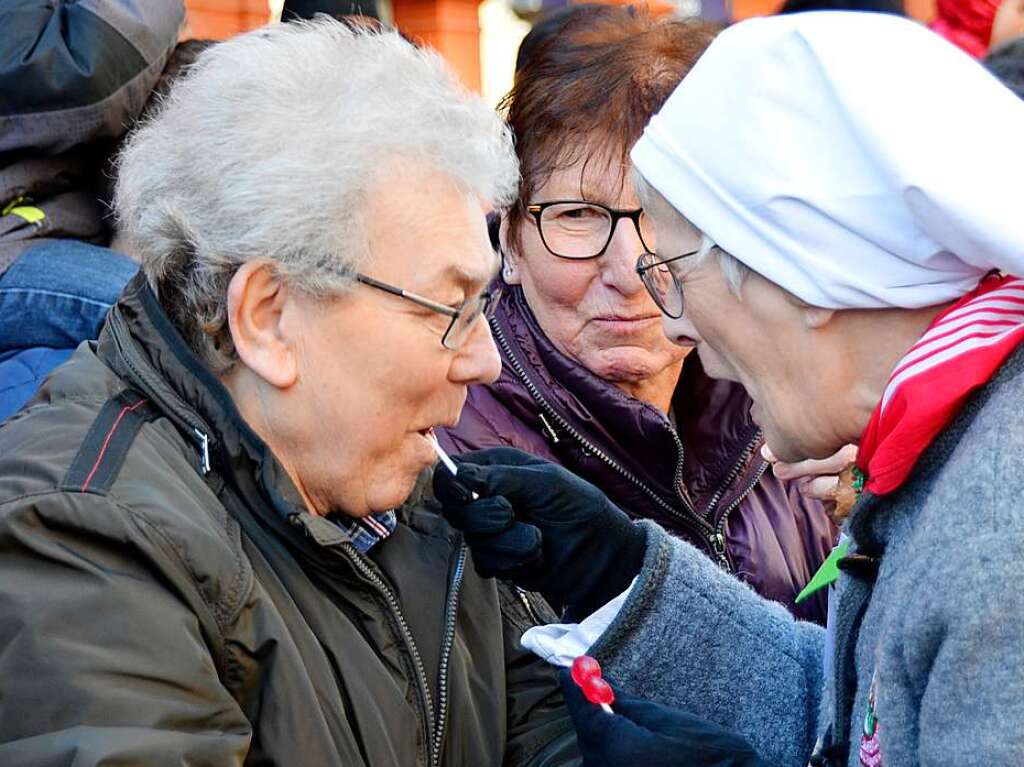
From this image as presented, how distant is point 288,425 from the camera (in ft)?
6.40

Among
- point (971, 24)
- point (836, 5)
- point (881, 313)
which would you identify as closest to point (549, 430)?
point (881, 313)

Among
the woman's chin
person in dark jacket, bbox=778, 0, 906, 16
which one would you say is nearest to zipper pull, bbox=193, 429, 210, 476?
the woman's chin

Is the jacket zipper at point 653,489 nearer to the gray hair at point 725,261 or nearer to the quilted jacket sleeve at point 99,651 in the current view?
the gray hair at point 725,261

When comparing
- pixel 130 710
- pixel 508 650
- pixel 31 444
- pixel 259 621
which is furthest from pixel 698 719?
pixel 31 444

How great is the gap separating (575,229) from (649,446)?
463 mm

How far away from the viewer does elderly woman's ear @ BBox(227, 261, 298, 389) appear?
6.17ft

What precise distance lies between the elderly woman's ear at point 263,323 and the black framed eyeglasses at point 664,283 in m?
0.54

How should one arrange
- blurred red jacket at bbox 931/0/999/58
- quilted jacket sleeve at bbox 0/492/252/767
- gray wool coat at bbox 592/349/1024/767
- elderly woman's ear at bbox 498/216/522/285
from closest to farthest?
gray wool coat at bbox 592/349/1024/767 < quilted jacket sleeve at bbox 0/492/252/767 < elderly woman's ear at bbox 498/216/522/285 < blurred red jacket at bbox 931/0/999/58

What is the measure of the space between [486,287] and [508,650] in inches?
23.3

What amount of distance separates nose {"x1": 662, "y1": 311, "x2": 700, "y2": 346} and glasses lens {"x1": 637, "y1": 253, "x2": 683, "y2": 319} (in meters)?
0.01

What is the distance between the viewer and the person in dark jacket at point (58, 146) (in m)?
2.66

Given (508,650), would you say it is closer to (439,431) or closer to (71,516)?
(439,431)

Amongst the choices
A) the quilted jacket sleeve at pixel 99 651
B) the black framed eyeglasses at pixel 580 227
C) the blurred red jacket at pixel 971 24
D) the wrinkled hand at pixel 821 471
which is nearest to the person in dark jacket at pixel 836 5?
the blurred red jacket at pixel 971 24

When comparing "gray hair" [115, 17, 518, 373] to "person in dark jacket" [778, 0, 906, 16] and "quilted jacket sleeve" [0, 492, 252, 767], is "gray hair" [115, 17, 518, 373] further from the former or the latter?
"person in dark jacket" [778, 0, 906, 16]
